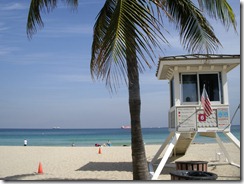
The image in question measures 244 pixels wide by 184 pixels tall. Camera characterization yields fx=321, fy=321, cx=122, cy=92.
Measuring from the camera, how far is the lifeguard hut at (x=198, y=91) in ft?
24.8

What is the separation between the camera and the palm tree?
13.3 feet

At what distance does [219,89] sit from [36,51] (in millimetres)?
4436

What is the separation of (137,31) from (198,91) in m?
4.08

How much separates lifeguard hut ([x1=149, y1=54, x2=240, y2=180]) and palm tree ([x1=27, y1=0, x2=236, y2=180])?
7.39ft

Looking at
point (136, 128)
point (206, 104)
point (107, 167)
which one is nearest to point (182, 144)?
point (107, 167)

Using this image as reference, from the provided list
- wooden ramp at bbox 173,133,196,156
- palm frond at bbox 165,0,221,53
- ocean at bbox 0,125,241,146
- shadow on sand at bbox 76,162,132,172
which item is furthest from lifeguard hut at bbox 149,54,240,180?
shadow on sand at bbox 76,162,132,172

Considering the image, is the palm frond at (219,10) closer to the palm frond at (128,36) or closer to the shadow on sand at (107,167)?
the palm frond at (128,36)

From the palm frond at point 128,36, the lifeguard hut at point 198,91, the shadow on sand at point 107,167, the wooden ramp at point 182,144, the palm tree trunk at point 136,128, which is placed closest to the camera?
the palm frond at point 128,36

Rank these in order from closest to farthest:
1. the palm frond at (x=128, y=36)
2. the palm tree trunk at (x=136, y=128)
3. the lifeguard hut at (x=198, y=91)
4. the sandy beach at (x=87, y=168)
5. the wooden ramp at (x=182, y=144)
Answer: the palm frond at (x=128, y=36), the palm tree trunk at (x=136, y=128), the lifeguard hut at (x=198, y=91), the sandy beach at (x=87, y=168), the wooden ramp at (x=182, y=144)

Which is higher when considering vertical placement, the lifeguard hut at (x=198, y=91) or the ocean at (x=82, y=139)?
the lifeguard hut at (x=198, y=91)

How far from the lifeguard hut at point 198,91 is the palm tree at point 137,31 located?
2251mm

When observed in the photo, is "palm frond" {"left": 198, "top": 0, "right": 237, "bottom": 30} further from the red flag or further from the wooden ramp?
the wooden ramp

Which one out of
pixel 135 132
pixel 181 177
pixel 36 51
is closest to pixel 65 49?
pixel 36 51

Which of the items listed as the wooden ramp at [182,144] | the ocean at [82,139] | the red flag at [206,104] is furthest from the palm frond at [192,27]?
the wooden ramp at [182,144]
